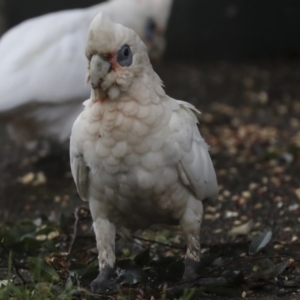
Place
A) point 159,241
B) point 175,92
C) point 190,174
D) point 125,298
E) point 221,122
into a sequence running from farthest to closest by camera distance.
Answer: point 175,92 < point 221,122 < point 159,241 < point 190,174 < point 125,298

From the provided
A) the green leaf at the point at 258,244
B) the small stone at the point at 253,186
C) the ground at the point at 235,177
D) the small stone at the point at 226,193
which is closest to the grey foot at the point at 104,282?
the ground at the point at 235,177

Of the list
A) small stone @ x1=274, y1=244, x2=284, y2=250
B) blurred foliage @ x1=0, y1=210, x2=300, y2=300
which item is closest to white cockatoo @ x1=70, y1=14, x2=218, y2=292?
blurred foliage @ x1=0, y1=210, x2=300, y2=300

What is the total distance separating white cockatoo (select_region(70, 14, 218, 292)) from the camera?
253 cm

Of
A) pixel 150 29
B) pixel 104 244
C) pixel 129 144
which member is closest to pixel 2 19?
pixel 150 29

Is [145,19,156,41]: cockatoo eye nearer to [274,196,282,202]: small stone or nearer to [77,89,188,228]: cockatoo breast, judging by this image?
[274,196,282,202]: small stone

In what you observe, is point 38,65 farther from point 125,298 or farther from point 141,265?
point 125,298

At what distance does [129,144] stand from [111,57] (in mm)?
321

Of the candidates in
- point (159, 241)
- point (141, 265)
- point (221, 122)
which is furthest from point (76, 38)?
point (141, 265)

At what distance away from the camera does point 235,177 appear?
4.43 metres

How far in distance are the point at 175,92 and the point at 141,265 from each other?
361 cm

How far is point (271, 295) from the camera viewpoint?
275 centimetres

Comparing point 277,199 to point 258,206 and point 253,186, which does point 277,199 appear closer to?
point 258,206

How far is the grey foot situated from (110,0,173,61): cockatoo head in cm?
274

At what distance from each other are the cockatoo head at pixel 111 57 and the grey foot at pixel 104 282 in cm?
69
